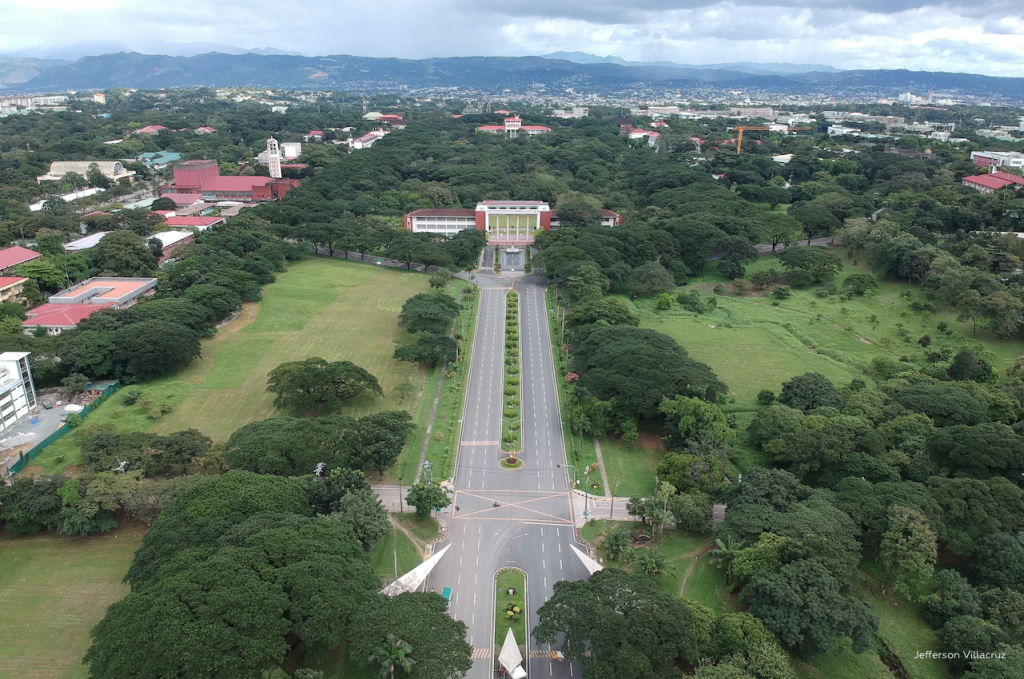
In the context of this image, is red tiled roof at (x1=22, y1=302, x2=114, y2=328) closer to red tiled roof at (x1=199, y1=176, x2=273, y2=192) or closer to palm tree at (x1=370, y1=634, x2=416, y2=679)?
palm tree at (x1=370, y1=634, x2=416, y2=679)

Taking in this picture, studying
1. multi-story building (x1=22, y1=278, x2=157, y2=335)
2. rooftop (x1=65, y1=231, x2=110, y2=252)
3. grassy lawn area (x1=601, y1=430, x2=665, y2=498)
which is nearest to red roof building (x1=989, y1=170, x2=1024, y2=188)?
grassy lawn area (x1=601, y1=430, x2=665, y2=498)

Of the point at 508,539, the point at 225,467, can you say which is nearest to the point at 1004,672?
the point at 508,539

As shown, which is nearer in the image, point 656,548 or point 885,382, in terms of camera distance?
point 656,548

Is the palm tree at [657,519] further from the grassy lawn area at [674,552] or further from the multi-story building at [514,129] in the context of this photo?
the multi-story building at [514,129]

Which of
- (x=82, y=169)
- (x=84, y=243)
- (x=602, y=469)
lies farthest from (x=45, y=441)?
(x=82, y=169)

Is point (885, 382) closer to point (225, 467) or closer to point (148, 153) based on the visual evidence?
point (225, 467)

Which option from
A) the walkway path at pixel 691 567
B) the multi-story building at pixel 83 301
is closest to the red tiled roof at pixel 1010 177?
the walkway path at pixel 691 567
